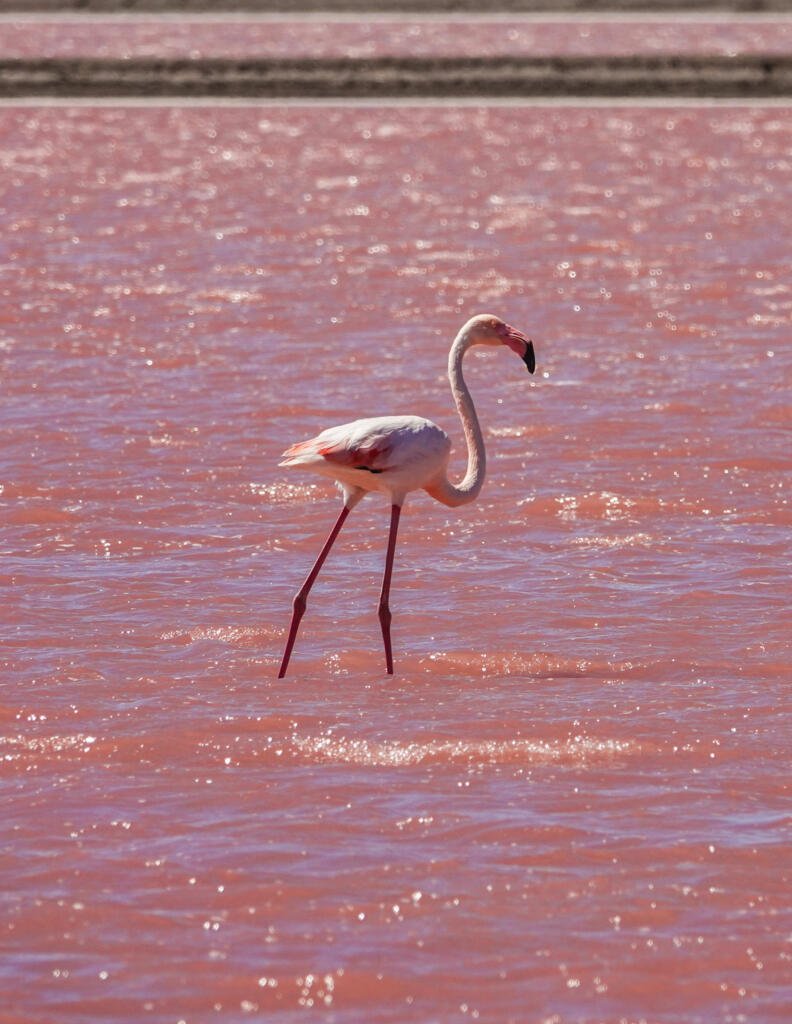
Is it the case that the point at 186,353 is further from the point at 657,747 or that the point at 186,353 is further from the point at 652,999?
the point at 652,999

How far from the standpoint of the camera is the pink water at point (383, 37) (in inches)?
960

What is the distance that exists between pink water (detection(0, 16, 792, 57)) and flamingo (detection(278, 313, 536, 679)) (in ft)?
53.3

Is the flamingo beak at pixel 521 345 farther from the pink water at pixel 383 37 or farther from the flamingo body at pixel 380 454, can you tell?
the pink water at pixel 383 37

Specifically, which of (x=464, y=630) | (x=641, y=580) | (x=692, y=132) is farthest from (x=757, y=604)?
(x=692, y=132)

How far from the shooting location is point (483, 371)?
1096 centimetres

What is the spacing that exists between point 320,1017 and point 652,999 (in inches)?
27.4

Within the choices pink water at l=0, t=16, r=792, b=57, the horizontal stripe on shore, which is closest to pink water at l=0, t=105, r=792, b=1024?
pink water at l=0, t=16, r=792, b=57

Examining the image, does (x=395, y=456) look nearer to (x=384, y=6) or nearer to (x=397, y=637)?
(x=397, y=637)

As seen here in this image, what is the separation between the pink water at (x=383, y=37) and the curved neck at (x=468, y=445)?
1622 centimetres

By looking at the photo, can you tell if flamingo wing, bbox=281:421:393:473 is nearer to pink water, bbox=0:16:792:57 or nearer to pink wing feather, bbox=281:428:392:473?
pink wing feather, bbox=281:428:392:473

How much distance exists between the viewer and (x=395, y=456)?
21.0 feet

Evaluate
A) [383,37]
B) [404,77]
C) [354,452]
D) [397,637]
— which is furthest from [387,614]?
[383,37]

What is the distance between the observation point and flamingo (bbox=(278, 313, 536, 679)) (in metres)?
6.38

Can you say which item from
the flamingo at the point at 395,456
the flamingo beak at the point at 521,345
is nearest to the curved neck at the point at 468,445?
the flamingo at the point at 395,456
